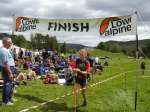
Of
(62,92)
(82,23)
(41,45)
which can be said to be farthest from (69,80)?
(41,45)

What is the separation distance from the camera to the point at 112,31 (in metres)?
15.1

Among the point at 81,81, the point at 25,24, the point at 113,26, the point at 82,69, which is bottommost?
the point at 81,81

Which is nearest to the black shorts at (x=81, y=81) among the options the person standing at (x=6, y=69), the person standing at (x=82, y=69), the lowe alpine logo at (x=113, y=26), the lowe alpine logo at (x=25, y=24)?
the person standing at (x=82, y=69)

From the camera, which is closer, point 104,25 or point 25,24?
point 104,25

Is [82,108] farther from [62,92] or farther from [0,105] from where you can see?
[62,92]

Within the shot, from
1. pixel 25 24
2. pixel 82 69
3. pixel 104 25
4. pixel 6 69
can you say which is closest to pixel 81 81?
pixel 82 69

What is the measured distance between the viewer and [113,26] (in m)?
15.2

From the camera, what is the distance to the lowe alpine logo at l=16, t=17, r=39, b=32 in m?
17.1

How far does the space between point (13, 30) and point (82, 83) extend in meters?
5.80

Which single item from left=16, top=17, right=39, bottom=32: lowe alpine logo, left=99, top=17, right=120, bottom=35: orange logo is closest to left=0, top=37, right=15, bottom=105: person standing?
left=99, top=17, right=120, bottom=35: orange logo

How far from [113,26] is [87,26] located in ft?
3.24

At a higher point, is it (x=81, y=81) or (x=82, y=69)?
(x=82, y=69)

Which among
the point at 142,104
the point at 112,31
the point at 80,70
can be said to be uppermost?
the point at 112,31

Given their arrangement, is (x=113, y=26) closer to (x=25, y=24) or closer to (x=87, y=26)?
(x=87, y=26)
